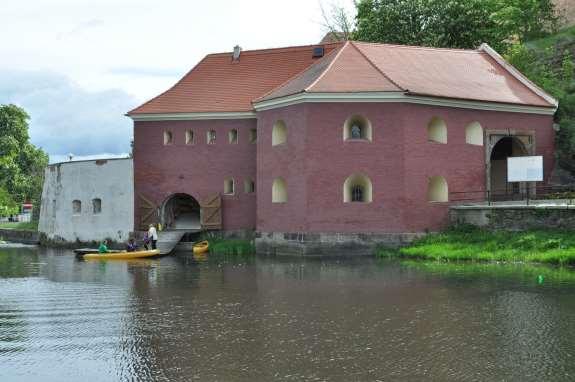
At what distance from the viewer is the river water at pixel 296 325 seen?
12375 millimetres

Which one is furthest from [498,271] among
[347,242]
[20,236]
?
[20,236]

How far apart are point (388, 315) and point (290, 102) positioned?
60.7 feet

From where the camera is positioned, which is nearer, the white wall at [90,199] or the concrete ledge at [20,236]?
the white wall at [90,199]

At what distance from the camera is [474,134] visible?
115ft

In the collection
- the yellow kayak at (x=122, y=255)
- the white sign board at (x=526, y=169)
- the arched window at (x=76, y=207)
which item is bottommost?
the yellow kayak at (x=122, y=255)

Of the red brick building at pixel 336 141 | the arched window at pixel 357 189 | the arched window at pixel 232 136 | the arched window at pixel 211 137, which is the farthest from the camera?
the arched window at pixel 211 137

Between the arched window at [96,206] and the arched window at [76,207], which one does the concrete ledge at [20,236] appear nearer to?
the arched window at [76,207]

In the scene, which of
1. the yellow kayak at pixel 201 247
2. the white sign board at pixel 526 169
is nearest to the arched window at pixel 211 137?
the yellow kayak at pixel 201 247

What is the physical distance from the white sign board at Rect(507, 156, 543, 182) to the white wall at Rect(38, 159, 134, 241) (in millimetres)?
20039

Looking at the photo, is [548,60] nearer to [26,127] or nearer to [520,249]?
[520,249]

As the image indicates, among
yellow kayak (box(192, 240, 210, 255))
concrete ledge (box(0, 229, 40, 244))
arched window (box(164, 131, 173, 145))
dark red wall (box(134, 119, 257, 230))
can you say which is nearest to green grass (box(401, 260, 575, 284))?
yellow kayak (box(192, 240, 210, 255))

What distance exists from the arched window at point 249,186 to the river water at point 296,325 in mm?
12620

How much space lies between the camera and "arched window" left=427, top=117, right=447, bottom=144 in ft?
112

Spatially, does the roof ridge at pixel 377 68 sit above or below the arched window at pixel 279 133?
above
